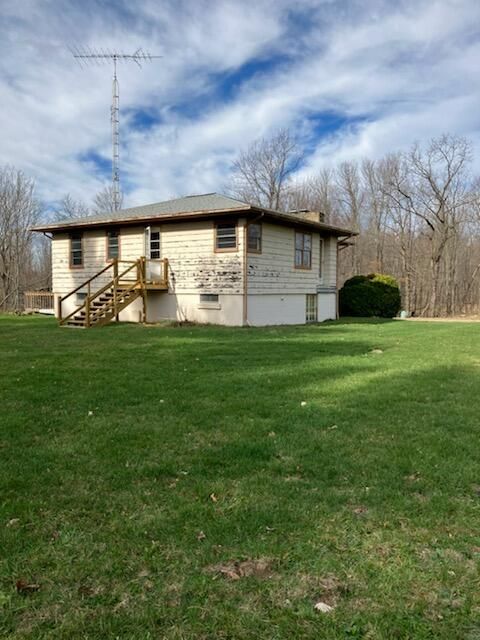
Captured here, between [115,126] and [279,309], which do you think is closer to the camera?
[279,309]

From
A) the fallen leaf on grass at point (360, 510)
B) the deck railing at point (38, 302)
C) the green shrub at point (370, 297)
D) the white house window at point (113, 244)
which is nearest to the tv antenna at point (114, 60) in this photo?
the white house window at point (113, 244)

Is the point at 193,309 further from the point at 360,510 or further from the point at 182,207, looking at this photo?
the point at 360,510

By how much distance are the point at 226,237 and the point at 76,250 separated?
23.5ft

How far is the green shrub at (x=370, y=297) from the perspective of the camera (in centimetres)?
2222

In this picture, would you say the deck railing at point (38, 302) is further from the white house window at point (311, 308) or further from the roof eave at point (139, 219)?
the white house window at point (311, 308)

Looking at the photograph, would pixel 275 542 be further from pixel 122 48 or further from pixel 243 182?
pixel 243 182

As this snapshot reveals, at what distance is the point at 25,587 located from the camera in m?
2.21

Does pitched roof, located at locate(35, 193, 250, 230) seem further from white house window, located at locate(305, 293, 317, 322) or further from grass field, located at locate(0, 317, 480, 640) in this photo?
grass field, located at locate(0, 317, 480, 640)

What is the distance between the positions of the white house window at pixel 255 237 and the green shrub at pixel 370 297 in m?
8.24

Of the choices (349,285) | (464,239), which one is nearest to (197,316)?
(349,285)

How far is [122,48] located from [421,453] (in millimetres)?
22983

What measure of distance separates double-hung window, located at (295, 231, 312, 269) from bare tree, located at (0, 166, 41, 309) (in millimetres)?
18923

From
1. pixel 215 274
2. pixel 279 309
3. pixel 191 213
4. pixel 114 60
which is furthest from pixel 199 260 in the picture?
pixel 114 60

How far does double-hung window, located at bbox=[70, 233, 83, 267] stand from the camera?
1905cm
